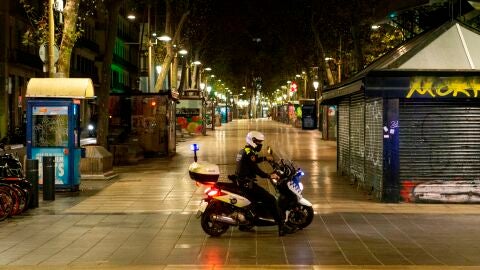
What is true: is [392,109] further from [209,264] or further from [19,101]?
[19,101]

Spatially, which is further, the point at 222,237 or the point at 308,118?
the point at 308,118

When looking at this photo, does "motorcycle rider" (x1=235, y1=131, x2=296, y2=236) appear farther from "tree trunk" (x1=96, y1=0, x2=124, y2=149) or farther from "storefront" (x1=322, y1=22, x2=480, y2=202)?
"tree trunk" (x1=96, y1=0, x2=124, y2=149)

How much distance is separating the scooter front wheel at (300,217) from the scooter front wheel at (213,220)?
3.69ft

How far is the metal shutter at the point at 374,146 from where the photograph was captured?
49.1ft

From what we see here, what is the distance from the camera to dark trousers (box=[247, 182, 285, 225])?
→ 10.9 meters

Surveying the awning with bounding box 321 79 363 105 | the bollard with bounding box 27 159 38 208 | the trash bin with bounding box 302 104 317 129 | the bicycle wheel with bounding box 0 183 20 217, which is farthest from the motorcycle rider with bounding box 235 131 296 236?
the trash bin with bounding box 302 104 317 129

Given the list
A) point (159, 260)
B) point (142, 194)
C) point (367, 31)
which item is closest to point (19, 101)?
point (367, 31)

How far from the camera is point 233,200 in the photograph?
1077cm

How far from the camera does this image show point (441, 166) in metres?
14.7

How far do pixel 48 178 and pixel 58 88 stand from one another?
90.1 inches

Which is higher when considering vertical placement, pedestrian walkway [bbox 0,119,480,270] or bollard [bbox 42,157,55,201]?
bollard [bbox 42,157,55,201]

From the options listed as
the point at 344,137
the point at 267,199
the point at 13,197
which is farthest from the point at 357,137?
the point at 13,197

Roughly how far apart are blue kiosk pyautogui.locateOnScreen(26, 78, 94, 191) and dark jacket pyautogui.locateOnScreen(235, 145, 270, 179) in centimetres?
649

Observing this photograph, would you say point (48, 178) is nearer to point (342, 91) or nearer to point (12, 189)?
point (12, 189)
